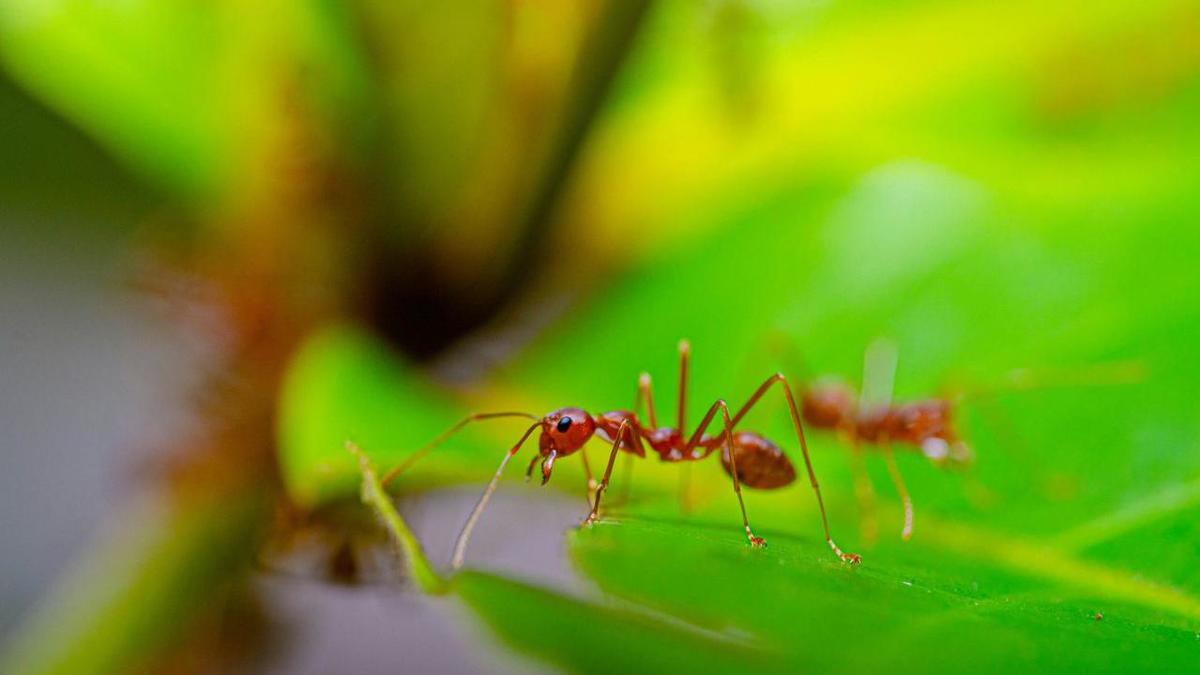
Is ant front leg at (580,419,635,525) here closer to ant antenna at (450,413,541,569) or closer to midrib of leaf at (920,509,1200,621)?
ant antenna at (450,413,541,569)

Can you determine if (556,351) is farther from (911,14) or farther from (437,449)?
(911,14)

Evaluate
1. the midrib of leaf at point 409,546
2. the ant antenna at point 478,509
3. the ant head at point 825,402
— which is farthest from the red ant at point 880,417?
the midrib of leaf at point 409,546

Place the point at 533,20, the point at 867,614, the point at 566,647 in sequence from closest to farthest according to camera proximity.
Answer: the point at 867,614 < the point at 566,647 < the point at 533,20

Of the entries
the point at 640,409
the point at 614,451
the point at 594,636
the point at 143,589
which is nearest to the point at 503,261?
the point at 640,409

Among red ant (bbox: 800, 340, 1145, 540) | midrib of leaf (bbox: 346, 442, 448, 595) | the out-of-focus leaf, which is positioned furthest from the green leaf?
the out-of-focus leaf

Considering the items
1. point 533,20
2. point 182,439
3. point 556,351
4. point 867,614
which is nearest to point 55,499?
point 182,439

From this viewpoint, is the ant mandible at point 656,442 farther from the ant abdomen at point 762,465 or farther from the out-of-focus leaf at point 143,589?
the out-of-focus leaf at point 143,589

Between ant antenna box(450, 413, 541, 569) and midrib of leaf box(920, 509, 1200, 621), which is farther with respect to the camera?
ant antenna box(450, 413, 541, 569)
